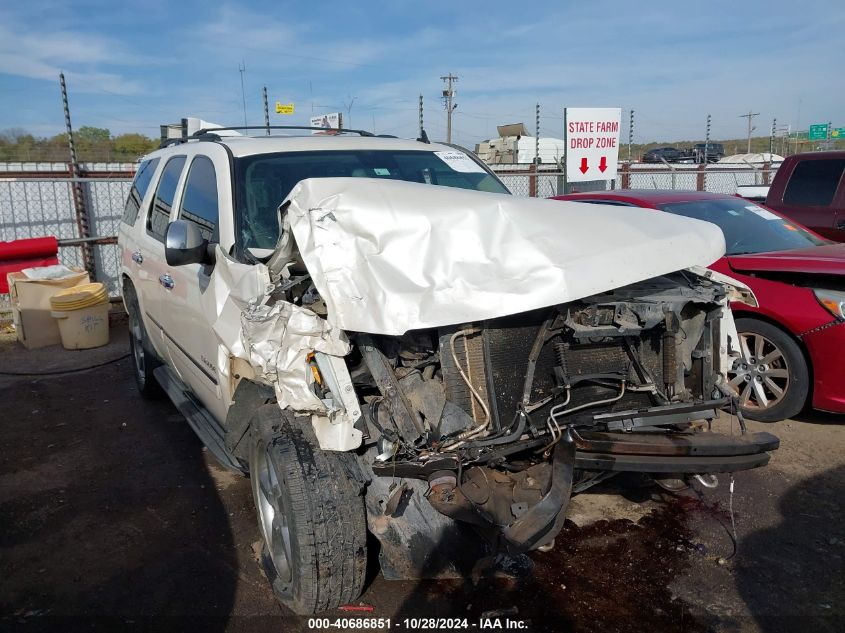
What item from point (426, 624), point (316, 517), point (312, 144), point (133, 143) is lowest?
point (426, 624)

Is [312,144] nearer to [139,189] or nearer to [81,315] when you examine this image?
[139,189]

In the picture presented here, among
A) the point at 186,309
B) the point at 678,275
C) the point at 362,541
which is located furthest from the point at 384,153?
the point at 362,541

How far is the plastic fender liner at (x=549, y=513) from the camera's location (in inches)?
98.0

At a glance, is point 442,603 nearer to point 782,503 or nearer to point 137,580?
point 137,580

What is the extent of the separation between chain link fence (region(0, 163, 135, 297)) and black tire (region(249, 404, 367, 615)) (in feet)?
26.3

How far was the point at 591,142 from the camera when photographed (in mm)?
10180

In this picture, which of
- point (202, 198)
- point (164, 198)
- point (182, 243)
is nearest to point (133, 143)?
point (164, 198)

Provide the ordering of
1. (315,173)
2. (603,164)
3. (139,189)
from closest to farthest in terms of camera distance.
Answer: (315,173) → (139,189) → (603,164)

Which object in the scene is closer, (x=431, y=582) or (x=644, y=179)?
(x=431, y=582)

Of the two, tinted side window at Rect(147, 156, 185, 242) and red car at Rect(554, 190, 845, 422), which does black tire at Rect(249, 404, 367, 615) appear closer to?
tinted side window at Rect(147, 156, 185, 242)

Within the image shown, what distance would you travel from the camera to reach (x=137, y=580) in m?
3.29

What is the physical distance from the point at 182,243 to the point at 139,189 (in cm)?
265

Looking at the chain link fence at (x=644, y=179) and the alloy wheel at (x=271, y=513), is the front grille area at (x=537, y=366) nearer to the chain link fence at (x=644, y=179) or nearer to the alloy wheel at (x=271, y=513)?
the alloy wheel at (x=271, y=513)

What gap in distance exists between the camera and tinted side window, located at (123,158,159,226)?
542 centimetres
